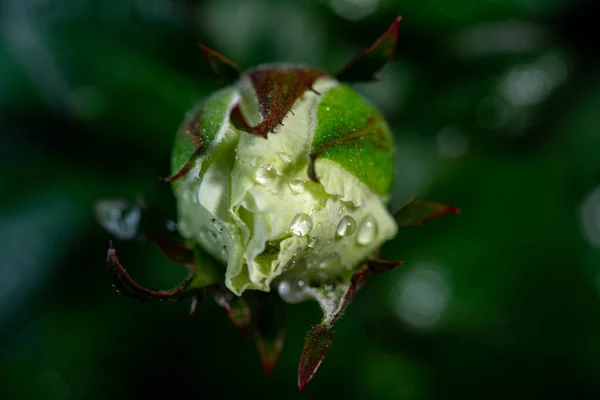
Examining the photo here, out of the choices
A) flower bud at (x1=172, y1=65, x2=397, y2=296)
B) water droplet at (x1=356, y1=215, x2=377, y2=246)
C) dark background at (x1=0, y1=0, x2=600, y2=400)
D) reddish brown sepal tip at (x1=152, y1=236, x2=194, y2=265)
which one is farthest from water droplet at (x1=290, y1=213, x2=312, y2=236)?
dark background at (x1=0, y1=0, x2=600, y2=400)

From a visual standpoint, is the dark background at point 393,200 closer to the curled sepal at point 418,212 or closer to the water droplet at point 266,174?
the curled sepal at point 418,212

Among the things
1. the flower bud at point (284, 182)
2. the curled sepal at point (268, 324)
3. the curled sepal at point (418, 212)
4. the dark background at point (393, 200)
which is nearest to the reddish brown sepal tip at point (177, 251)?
the flower bud at point (284, 182)

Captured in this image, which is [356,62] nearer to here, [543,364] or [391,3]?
[391,3]

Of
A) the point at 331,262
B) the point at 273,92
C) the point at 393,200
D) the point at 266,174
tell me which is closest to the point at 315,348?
the point at 331,262

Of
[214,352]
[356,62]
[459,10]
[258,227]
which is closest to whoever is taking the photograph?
[258,227]

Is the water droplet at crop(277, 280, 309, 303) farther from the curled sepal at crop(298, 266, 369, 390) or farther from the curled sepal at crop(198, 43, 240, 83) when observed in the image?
the curled sepal at crop(198, 43, 240, 83)

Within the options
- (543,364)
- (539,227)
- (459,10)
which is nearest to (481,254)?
(539,227)
